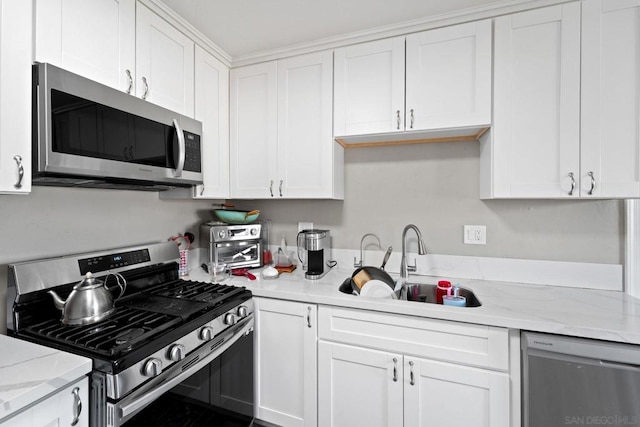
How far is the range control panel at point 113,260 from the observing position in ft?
4.65

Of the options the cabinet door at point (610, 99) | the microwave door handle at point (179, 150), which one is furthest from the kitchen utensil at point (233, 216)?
the cabinet door at point (610, 99)

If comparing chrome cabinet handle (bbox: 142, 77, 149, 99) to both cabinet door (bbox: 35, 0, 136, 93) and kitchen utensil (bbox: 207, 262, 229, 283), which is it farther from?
kitchen utensil (bbox: 207, 262, 229, 283)

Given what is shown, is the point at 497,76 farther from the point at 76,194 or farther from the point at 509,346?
the point at 76,194

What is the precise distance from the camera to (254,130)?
210 cm

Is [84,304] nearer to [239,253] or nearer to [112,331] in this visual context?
[112,331]

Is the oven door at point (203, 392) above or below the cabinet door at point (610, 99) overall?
Result: below

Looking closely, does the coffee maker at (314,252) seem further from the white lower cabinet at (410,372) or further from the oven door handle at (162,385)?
the oven door handle at (162,385)

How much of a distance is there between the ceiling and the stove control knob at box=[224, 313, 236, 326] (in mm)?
1631

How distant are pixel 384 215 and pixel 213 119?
53.5 inches

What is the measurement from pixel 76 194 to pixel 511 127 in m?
2.27

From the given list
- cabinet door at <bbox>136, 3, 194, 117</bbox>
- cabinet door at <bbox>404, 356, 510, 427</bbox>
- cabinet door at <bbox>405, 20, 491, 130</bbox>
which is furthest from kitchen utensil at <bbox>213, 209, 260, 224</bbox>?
cabinet door at <bbox>404, 356, 510, 427</bbox>

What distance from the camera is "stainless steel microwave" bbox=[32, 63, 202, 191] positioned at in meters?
1.05

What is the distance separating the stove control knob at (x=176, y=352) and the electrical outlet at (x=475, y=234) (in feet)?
5.57

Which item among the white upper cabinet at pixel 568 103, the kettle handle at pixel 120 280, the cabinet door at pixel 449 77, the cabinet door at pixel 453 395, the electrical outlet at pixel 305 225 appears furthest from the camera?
the electrical outlet at pixel 305 225
